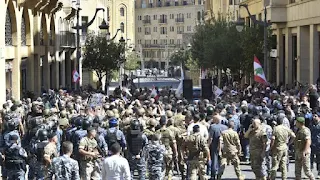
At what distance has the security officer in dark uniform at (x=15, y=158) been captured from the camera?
1433cm

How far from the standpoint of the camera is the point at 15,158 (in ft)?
47.1

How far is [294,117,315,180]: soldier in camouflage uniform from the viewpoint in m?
16.5

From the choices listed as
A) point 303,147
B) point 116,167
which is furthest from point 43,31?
point 116,167

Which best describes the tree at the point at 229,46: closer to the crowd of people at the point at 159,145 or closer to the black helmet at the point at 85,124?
the crowd of people at the point at 159,145

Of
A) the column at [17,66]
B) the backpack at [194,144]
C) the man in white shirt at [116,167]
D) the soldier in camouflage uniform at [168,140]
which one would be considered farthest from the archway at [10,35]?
the man in white shirt at [116,167]

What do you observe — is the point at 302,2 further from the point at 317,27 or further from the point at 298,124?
the point at 298,124

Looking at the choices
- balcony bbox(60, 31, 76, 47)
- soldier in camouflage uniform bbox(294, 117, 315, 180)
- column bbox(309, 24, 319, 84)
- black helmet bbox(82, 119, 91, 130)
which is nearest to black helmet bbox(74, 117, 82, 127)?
black helmet bbox(82, 119, 91, 130)

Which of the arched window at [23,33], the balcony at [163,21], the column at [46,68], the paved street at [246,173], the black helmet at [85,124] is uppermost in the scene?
the balcony at [163,21]

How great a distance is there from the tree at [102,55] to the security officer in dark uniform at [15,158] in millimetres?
37696

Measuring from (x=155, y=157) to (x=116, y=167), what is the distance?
3648 millimetres

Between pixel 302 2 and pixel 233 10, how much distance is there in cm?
3423

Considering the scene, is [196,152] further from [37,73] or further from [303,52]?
[303,52]

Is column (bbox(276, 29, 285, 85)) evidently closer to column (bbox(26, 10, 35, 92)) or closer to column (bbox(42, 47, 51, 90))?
column (bbox(42, 47, 51, 90))

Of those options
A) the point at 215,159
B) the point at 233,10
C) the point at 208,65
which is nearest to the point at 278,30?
the point at 208,65
